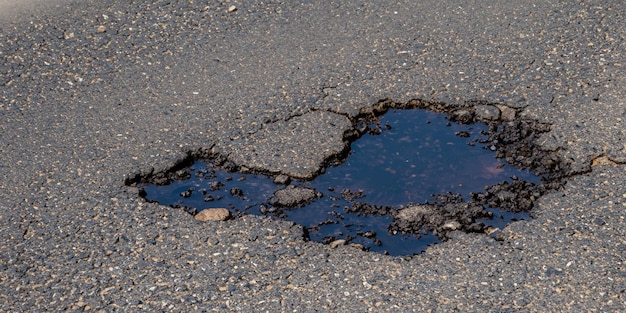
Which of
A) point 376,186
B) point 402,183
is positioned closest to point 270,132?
point 376,186

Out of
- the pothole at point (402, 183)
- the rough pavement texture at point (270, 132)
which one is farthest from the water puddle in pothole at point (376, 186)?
the rough pavement texture at point (270, 132)

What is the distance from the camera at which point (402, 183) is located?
4.72 meters

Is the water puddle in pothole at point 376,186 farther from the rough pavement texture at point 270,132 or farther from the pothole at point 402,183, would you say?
the rough pavement texture at point 270,132

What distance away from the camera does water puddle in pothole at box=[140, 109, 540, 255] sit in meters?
4.37

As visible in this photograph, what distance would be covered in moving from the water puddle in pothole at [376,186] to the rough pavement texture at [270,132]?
5.2 inches

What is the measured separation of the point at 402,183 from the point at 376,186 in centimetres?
15

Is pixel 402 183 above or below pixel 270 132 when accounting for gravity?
below

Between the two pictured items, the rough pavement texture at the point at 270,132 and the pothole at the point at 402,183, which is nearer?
the rough pavement texture at the point at 270,132

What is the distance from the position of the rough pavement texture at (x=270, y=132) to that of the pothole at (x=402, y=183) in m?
0.11

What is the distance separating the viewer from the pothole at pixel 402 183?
14.3 feet

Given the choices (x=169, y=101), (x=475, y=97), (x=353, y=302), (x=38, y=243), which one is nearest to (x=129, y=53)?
(x=169, y=101)

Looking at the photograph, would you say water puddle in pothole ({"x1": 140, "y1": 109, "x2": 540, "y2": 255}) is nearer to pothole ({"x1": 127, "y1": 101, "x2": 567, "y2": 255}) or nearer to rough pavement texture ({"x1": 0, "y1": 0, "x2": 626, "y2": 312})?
pothole ({"x1": 127, "y1": 101, "x2": 567, "y2": 255})

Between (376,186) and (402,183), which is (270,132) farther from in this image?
(402,183)

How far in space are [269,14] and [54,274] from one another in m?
2.98
